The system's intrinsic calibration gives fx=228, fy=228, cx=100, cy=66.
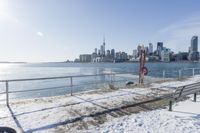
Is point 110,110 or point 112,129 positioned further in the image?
point 110,110

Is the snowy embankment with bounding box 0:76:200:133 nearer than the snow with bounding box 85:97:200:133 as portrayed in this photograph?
No

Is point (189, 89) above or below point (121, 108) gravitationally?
above

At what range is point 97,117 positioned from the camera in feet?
23.5

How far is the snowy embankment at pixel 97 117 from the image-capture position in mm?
6102

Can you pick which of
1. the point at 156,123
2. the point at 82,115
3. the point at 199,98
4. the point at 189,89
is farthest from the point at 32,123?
the point at 199,98

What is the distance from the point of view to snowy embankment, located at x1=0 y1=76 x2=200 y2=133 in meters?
6.10

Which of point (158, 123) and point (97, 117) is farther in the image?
point (97, 117)

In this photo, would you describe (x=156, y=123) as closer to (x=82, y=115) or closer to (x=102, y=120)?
(x=102, y=120)

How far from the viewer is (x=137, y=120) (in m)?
6.75

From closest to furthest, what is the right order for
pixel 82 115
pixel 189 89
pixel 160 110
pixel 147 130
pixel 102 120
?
pixel 147 130
pixel 102 120
pixel 82 115
pixel 160 110
pixel 189 89

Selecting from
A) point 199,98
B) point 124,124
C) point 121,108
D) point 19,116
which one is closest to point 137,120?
point 124,124

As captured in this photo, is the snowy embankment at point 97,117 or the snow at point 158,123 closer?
the snow at point 158,123

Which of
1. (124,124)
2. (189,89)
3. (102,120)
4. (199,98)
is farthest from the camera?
(199,98)

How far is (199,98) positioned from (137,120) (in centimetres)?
461
